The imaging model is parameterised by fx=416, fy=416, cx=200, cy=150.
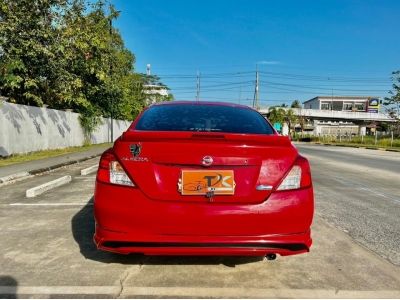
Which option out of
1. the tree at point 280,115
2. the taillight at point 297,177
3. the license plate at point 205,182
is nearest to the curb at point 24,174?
the license plate at point 205,182

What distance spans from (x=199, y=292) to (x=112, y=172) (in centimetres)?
119

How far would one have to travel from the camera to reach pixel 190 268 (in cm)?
382

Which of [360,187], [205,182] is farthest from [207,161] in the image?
[360,187]

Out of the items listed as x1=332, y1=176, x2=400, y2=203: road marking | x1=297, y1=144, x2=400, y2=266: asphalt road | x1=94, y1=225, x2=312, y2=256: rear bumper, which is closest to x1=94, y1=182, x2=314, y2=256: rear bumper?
x1=94, y1=225, x2=312, y2=256: rear bumper

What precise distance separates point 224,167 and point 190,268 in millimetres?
1123

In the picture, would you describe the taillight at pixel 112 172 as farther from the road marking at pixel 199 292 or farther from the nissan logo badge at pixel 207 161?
the road marking at pixel 199 292

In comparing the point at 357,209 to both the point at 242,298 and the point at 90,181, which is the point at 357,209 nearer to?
the point at 242,298

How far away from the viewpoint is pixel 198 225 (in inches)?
127

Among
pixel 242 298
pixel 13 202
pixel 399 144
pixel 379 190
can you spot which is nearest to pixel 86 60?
pixel 13 202

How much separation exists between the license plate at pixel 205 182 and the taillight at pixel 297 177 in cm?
43

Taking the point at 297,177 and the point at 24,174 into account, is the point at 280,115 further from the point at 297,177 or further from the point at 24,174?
the point at 297,177

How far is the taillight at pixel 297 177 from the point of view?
11.1ft

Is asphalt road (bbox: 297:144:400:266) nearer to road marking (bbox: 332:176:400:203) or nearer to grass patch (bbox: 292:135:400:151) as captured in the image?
road marking (bbox: 332:176:400:203)

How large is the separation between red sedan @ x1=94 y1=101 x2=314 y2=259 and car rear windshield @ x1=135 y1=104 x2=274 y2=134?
2.48ft
